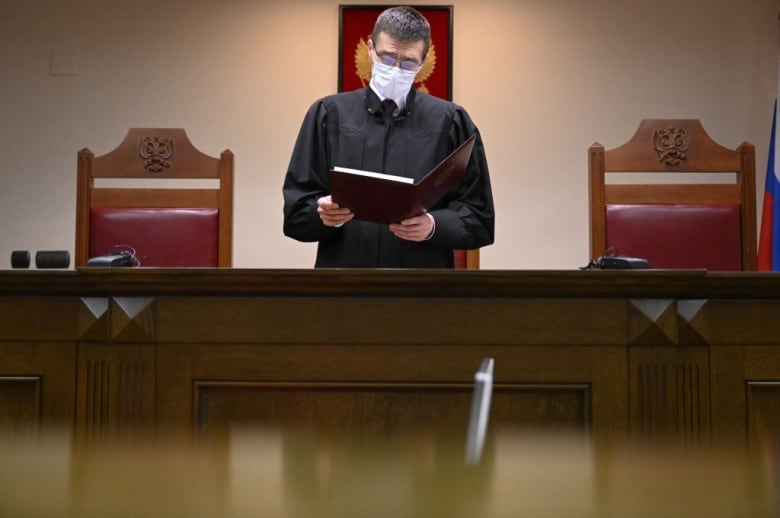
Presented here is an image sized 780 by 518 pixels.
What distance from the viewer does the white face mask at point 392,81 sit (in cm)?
243

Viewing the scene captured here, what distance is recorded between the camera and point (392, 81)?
2.44 m

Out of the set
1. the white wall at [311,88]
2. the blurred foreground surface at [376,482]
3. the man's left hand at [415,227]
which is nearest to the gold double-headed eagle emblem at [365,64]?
the white wall at [311,88]

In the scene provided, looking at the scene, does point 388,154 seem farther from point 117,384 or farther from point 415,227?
point 117,384

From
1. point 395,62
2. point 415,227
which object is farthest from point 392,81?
point 415,227

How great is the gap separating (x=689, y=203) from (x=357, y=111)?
44.5 inches

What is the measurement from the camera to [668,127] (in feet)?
9.78

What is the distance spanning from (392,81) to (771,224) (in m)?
1.94

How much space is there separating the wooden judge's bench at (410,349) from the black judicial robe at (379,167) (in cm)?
58

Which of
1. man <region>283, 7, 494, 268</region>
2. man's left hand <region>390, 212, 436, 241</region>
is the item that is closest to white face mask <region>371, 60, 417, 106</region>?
man <region>283, 7, 494, 268</region>

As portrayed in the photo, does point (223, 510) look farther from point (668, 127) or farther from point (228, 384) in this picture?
point (668, 127)

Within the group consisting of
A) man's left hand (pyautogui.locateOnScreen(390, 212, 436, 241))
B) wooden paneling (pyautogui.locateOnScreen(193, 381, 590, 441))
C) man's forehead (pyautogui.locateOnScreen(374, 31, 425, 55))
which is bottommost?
wooden paneling (pyautogui.locateOnScreen(193, 381, 590, 441))

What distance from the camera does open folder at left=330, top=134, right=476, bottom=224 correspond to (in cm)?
182

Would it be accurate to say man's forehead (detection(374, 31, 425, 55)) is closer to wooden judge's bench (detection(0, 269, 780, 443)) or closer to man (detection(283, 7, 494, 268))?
man (detection(283, 7, 494, 268))

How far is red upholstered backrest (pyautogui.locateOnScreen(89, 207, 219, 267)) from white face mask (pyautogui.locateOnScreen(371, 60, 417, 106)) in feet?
2.53
